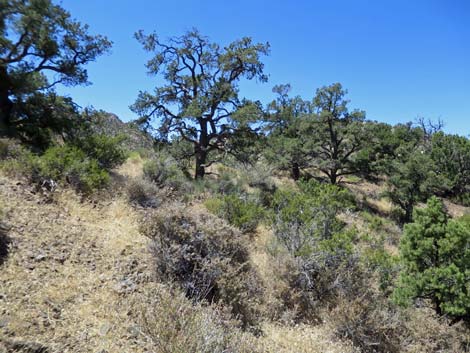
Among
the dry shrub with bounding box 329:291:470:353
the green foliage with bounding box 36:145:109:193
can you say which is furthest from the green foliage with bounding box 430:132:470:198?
the green foliage with bounding box 36:145:109:193

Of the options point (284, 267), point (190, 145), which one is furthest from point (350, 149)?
point (284, 267)

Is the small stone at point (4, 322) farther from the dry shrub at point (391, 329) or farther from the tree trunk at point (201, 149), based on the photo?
the tree trunk at point (201, 149)

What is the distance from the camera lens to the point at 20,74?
9.48 metres

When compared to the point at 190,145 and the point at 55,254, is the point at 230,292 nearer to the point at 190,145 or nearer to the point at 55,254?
the point at 55,254

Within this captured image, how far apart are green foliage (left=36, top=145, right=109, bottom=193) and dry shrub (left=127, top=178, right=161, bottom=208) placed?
0.72 meters

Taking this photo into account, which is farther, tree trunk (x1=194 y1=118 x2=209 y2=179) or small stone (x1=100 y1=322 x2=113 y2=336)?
tree trunk (x1=194 y1=118 x2=209 y2=179)

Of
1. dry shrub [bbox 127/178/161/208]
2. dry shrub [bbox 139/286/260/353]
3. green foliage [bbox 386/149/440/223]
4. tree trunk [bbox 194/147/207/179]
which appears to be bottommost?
dry shrub [bbox 139/286/260/353]

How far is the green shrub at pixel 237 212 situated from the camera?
806 centimetres

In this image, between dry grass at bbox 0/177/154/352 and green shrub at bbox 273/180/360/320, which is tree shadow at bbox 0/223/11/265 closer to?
dry grass at bbox 0/177/154/352

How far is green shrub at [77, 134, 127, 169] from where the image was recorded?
9148 mm

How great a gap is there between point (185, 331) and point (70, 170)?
5.63 metres

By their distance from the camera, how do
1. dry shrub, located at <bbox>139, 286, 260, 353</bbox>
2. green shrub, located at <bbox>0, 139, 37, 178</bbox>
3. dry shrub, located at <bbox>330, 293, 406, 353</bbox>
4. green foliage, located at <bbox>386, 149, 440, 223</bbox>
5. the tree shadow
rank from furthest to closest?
green foliage, located at <bbox>386, 149, 440, 223</bbox>, green shrub, located at <bbox>0, 139, 37, 178</bbox>, dry shrub, located at <bbox>330, 293, 406, 353</bbox>, the tree shadow, dry shrub, located at <bbox>139, 286, 260, 353</bbox>

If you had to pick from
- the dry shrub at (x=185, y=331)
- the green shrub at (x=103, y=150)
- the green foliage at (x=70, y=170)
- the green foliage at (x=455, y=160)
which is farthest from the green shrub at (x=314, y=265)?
the green foliage at (x=455, y=160)

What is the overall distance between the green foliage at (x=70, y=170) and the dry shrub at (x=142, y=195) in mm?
715
